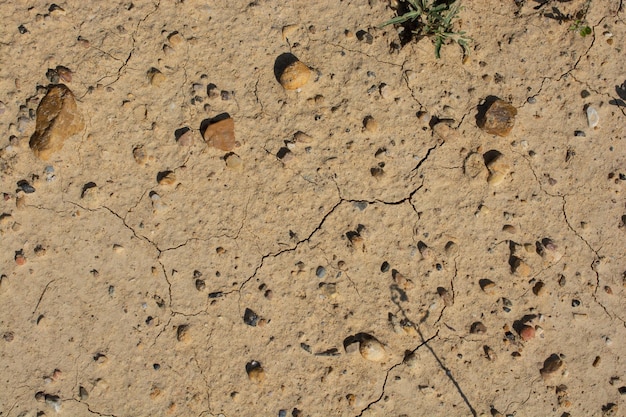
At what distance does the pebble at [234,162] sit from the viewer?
3.31 metres

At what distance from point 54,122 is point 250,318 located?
4.95 feet

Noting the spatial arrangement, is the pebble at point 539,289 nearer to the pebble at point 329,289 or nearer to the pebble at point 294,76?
the pebble at point 329,289

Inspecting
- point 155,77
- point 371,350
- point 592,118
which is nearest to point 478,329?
point 371,350

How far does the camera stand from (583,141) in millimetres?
3469

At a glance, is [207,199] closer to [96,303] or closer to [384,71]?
[96,303]

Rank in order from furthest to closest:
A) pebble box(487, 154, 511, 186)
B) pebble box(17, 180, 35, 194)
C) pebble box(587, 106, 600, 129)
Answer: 1. pebble box(587, 106, 600, 129)
2. pebble box(487, 154, 511, 186)
3. pebble box(17, 180, 35, 194)

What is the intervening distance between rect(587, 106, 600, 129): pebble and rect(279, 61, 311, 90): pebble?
5.45 ft

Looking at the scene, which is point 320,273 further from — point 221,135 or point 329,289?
point 221,135

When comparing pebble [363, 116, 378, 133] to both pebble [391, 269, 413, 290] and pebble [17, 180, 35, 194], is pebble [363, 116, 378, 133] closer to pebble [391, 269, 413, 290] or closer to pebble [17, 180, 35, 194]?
pebble [391, 269, 413, 290]

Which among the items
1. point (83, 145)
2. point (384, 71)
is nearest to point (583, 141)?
point (384, 71)

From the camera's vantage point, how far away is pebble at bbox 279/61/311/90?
3352mm

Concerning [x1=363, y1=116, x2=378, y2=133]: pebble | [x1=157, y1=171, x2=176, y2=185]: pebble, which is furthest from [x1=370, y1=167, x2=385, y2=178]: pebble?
[x1=157, y1=171, x2=176, y2=185]: pebble

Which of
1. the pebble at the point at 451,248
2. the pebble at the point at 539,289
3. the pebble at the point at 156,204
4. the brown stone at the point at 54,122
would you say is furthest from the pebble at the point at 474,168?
the brown stone at the point at 54,122

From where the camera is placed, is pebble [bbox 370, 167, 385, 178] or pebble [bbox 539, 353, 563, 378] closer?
pebble [bbox 539, 353, 563, 378]
